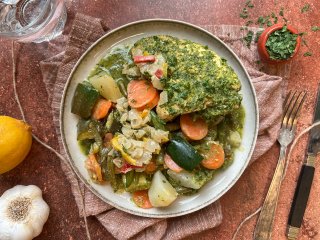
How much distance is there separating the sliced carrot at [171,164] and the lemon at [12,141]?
1011mm

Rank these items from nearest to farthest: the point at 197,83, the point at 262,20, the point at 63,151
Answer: the point at 197,83 < the point at 63,151 < the point at 262,20

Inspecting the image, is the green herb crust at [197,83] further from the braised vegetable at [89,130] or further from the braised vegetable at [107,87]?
the braised vegetable at [89,130]

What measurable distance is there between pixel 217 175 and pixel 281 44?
1029mm

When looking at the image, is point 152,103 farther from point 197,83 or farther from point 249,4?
point 249,4

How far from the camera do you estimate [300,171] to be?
3.30 meters

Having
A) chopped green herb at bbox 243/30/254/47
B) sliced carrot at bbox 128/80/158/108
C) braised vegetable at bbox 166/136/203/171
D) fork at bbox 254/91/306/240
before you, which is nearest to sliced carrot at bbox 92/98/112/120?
sliced carrot at bbox 128/80/158/108

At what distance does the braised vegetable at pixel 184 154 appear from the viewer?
2.79 m

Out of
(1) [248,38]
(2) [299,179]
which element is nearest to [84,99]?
(1) [248,38]

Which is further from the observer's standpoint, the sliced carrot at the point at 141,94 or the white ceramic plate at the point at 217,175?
the white ceramic plate at the point at 217,175

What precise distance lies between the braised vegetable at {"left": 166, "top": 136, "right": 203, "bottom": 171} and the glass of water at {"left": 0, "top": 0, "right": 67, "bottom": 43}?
1.26m

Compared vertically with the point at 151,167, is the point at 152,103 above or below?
above

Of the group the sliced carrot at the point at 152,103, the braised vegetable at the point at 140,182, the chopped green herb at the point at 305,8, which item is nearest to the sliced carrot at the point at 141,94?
the sliced carrot at the point at 152,103

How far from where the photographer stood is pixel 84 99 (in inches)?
115

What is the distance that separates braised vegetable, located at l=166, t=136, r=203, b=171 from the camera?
2787mm
